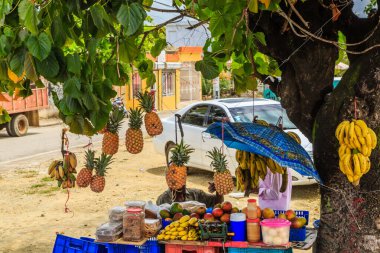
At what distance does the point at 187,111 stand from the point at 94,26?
8.40m

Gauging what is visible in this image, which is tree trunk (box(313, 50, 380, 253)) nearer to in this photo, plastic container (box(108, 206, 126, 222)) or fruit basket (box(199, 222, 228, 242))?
fruit basket (box(199, 222, 228, 242))

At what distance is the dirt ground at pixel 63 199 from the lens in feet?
28.8

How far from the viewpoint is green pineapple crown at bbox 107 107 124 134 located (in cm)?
545

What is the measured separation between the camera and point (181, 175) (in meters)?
6.06

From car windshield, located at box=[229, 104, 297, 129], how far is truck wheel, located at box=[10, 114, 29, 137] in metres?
11.2

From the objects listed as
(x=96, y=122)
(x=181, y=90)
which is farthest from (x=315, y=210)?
(x=181, y=90)

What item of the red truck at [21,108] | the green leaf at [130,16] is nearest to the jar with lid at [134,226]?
the green leaf at [130,16]

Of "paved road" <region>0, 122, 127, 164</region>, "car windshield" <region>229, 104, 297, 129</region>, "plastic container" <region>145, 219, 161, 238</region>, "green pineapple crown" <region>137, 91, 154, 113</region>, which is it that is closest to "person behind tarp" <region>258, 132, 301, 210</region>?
"plastic container" <region>145, 219, 161, 238</region>

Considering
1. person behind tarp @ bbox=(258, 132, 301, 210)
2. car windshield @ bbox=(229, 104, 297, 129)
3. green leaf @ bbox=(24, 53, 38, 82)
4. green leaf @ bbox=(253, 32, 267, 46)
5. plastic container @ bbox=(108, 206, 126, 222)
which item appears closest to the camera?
green leaf @ bbox=(24, 53, 38, 82)

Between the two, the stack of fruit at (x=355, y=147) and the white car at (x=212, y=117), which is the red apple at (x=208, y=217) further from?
the white car at (x=212, y=117)

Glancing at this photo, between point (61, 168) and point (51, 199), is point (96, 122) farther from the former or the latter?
point (51, 199)

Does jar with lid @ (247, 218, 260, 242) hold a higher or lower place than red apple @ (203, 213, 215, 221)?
lower

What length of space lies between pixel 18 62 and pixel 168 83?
27.6 meters

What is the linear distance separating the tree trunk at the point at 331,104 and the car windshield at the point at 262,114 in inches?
219
